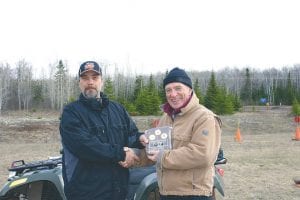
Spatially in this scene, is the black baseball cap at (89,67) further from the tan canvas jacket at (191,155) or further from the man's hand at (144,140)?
the tan canvas jacket at (191,155)

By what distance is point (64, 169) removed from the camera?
3.36 metres

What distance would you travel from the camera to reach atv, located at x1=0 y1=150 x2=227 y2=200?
4.65 metres

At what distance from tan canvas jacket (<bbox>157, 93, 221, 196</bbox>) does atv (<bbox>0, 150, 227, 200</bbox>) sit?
1.48 metres

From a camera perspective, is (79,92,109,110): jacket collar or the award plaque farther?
(79,92,109,110): jacket collar

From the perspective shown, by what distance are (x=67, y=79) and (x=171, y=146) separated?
193 feet

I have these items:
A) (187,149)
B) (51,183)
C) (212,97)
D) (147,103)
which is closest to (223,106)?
(212,97)

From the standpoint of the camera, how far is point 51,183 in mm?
4988

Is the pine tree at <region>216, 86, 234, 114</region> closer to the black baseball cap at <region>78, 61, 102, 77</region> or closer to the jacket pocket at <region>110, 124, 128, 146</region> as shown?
the jacket pocket at <region>110, 124, 128, 146</region>

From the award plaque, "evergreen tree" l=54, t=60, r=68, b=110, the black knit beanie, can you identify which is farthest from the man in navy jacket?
"evergreen tree" l=54, t=60, r=68, b=110

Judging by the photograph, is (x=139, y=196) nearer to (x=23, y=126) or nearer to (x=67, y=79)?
(x=23, y=126)

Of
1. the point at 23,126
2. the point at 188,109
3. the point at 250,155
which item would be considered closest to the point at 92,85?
the point at 188,109

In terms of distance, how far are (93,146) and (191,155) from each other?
715mm

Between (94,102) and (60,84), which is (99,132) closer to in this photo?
(94,102)

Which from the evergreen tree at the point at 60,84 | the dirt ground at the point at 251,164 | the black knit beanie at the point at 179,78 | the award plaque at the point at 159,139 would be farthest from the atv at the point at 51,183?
the evergreen tree at the point at 60,84
